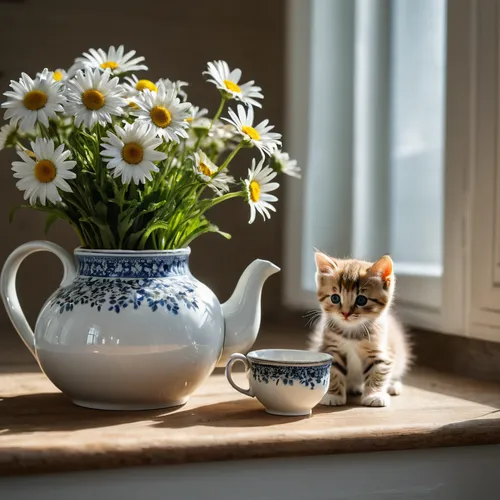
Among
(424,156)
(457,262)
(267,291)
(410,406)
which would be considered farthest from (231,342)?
(267,291)

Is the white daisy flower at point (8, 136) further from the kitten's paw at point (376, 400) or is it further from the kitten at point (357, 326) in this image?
the kitten's paw at point (376, 400)

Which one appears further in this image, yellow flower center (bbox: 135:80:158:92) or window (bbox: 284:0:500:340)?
window (bbox: 284:0:500:340)

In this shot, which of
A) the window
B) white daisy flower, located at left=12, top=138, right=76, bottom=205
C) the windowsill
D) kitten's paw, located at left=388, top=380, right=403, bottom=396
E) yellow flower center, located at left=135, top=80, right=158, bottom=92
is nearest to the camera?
the windowsill

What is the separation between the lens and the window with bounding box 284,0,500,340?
4.11 feet

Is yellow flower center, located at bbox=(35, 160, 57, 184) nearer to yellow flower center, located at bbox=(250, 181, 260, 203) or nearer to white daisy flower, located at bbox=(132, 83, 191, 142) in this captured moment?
white daisy flower, located at bbox=(132, 83, 191, 142)

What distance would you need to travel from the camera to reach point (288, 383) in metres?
0.95

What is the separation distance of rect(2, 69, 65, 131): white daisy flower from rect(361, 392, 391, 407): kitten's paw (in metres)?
0.55

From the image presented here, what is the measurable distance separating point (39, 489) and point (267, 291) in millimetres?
1119

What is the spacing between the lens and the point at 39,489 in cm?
81

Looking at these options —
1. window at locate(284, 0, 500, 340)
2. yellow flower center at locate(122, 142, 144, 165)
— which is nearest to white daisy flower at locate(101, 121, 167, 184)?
yellow flower center at locate(122, 142, 144, 165)

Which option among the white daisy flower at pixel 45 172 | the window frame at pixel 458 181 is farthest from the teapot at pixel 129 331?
the window frame at pixel 458 181

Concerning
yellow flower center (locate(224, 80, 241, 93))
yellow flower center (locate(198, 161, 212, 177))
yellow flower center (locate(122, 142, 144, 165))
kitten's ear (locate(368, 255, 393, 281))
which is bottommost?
kitten's ear (locate(368, 255, 393, 281))

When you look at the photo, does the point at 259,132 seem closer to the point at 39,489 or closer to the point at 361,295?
the point at 361,295

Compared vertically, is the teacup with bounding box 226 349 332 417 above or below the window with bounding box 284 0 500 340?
below
